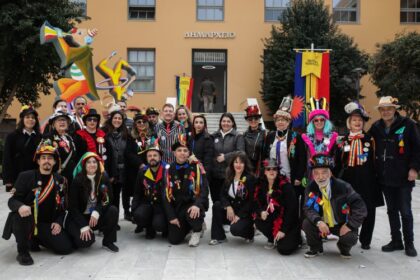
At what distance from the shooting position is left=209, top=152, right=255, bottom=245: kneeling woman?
546 centimetres

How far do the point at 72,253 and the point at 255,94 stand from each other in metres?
19.1

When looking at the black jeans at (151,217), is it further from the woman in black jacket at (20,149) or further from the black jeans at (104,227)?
the woman in black jacket at (20,149)

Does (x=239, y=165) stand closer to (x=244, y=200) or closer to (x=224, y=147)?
(x=244, y=200)

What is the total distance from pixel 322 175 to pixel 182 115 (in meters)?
2.64

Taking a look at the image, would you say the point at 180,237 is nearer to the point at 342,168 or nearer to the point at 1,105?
the point at 342,168

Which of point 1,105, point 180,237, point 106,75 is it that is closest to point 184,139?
point 180,237

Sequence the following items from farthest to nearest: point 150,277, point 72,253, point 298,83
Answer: point 298,83
point 72,253
point 150,277

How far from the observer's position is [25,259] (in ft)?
15.0

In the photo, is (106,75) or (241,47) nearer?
(106,75)

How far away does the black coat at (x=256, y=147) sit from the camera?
611 centimetres

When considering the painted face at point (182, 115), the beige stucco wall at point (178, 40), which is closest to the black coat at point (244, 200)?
the painted face at point (182, 115)

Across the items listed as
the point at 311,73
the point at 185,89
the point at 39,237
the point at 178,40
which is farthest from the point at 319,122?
the point at 178,40

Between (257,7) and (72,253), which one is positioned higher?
(257,7)

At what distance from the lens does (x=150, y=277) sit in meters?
4.22
